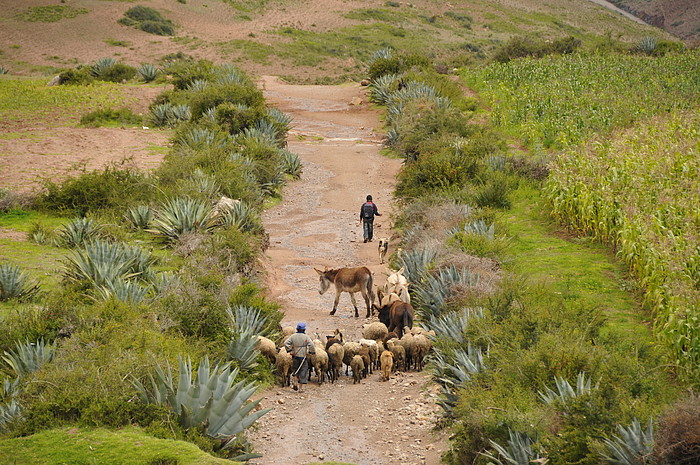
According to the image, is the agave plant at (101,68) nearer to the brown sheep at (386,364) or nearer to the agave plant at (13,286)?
the agave plant at (13,286)

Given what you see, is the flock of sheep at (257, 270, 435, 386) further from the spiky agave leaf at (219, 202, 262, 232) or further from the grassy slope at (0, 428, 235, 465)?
the spiky agave leaf at (219, 202, 262, 232)

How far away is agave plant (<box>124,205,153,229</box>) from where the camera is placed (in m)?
20.9

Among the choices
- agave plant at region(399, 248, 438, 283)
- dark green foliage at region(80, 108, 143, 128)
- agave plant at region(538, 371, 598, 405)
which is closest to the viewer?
agave plant at region(538, 371, 598, 405)

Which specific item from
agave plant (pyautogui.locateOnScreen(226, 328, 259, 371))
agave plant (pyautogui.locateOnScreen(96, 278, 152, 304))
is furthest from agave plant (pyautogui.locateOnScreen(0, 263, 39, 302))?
agave plant (pyautogui.locateOnScreen(226, 328, 259, 371))

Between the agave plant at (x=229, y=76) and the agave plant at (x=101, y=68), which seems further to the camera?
the agave plant at (x=101, y=68)

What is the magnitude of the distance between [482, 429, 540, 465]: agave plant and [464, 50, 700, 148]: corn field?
16.2 metres

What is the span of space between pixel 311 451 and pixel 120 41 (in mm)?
66851

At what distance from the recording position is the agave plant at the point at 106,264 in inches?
616

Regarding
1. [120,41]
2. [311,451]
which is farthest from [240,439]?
[120,41]

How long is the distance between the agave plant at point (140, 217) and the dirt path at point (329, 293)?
130 inches

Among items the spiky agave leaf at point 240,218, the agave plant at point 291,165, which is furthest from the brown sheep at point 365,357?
the agave plant at point 291,165

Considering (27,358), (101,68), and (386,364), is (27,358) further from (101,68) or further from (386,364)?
(101,68)

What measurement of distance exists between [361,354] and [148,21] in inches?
2750

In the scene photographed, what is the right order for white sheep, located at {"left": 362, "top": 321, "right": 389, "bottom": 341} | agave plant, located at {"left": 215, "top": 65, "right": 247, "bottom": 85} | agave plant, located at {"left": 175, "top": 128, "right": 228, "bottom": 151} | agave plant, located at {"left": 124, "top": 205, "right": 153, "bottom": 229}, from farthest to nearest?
agave plant, located at {"left": 215, "top": 65, "right": 247, "bottom": 85} < agave plant, located at {"left": 175, "top": 128, "right": 228, "bottom": 151} < agave plant, located at {"left": 124, "top": 205, "right": 153, "bottom": 229} < white sheep, located at {"left": 362, "top": 321, "right": 389, "bottom": 341}
